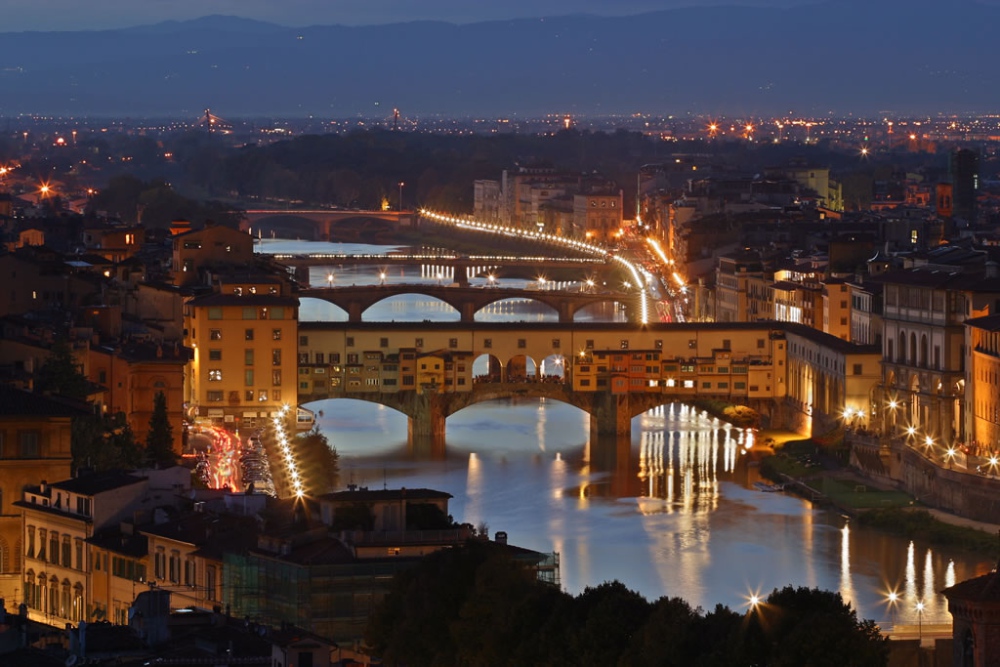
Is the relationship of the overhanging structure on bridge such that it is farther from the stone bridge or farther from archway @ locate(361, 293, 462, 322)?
archway @ locate(361, 293, 462, 322)

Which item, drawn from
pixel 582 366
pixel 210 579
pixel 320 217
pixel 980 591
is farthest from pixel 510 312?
pixel 980 591

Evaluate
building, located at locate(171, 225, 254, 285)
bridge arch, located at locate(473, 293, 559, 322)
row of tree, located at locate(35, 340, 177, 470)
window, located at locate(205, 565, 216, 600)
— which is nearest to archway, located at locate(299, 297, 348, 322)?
bridge arch, located at locate(473, 293, 559, 322)

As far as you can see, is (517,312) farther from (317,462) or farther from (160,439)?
(160,439)

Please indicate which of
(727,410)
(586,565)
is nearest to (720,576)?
(586,565)

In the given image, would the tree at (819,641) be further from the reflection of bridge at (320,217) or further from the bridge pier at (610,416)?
the reflection of bridge at (320,217)

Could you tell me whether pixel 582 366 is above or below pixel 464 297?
below

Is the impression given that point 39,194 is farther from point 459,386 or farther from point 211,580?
point 211,580

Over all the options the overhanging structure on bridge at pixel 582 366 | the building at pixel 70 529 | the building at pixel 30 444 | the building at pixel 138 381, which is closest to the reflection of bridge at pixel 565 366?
the overhanging structure on bridge at pixel 582 366
